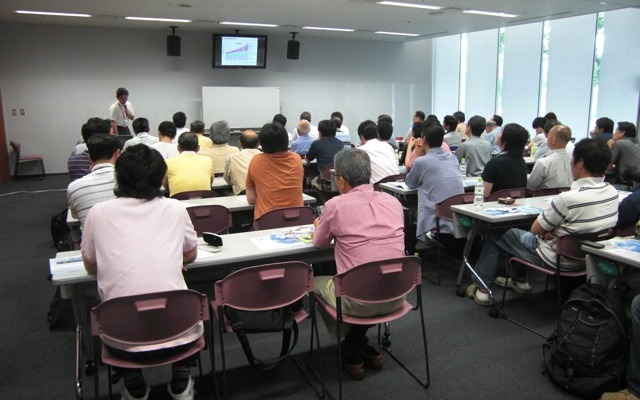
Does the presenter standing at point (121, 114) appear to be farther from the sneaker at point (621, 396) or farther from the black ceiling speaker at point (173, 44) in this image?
the sneaker at point (621, 396)

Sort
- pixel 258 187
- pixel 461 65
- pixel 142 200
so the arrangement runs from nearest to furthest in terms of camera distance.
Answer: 1. pixel 142 200
2. pixel 258 187
3. pixel 461 65

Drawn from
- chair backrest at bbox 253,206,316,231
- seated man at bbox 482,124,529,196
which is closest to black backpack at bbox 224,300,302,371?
chair backrest at bbox 253,206,316,231

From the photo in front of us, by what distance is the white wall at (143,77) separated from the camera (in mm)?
9875

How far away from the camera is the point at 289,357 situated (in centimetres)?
303

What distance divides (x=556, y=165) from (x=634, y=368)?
7.85ft

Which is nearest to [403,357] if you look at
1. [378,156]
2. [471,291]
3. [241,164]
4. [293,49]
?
[471,291]

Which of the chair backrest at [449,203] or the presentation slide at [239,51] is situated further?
the presentation slide at [239,51]

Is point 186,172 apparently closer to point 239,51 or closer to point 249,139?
point 249,139

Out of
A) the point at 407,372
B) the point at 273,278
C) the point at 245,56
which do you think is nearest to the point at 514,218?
the point at 407,372

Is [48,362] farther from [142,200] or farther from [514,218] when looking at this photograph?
[514,218]

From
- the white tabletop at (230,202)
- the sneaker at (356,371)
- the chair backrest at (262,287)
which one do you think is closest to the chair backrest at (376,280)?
the chair backrest at (262,287)

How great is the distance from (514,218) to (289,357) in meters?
1.87

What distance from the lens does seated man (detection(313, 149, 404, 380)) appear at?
8.27 ft

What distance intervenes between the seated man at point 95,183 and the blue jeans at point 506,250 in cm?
276
